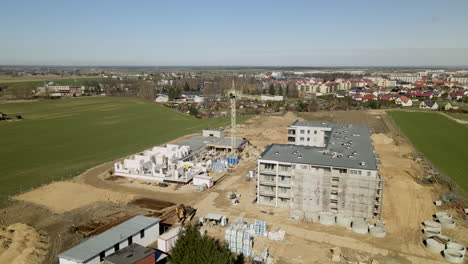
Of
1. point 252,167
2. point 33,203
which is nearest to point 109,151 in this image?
Answer: point 33,203

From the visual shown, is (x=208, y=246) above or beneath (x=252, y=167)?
above

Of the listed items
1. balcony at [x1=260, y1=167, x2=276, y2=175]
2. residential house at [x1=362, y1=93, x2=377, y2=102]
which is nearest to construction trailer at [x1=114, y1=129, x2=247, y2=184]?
balcony at [x1=260, y1=167, x2=276, y2=175]

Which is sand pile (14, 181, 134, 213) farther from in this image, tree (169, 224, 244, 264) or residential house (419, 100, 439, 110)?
residential house (419, 100, 439, 110)

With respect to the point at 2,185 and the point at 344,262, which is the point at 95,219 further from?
the point at 344,262

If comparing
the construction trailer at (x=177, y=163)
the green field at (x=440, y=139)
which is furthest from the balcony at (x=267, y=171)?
the green field at (x=440, y=139)

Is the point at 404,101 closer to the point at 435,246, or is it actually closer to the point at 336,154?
the point at 336,154
